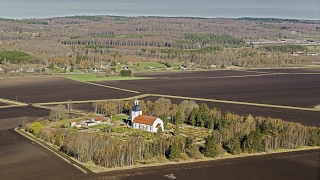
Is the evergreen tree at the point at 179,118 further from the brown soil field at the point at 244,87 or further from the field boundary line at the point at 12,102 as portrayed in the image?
the field boundary line at the point at 12,102

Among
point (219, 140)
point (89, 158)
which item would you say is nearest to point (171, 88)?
point (219, 140)

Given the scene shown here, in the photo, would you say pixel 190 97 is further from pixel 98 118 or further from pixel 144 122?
pixel 144 122

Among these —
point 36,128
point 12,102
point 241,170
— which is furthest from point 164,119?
point 12,102

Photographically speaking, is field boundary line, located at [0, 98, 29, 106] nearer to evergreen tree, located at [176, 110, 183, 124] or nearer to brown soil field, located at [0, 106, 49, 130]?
brown soil field, located at [0, 106, 49, 130]

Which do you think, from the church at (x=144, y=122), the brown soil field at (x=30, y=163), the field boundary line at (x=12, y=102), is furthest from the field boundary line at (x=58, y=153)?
the field boundary line at (x=12, y=102)

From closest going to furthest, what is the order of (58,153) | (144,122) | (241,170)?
1. (241,170)
2. (58,153)
3. (144,122)
